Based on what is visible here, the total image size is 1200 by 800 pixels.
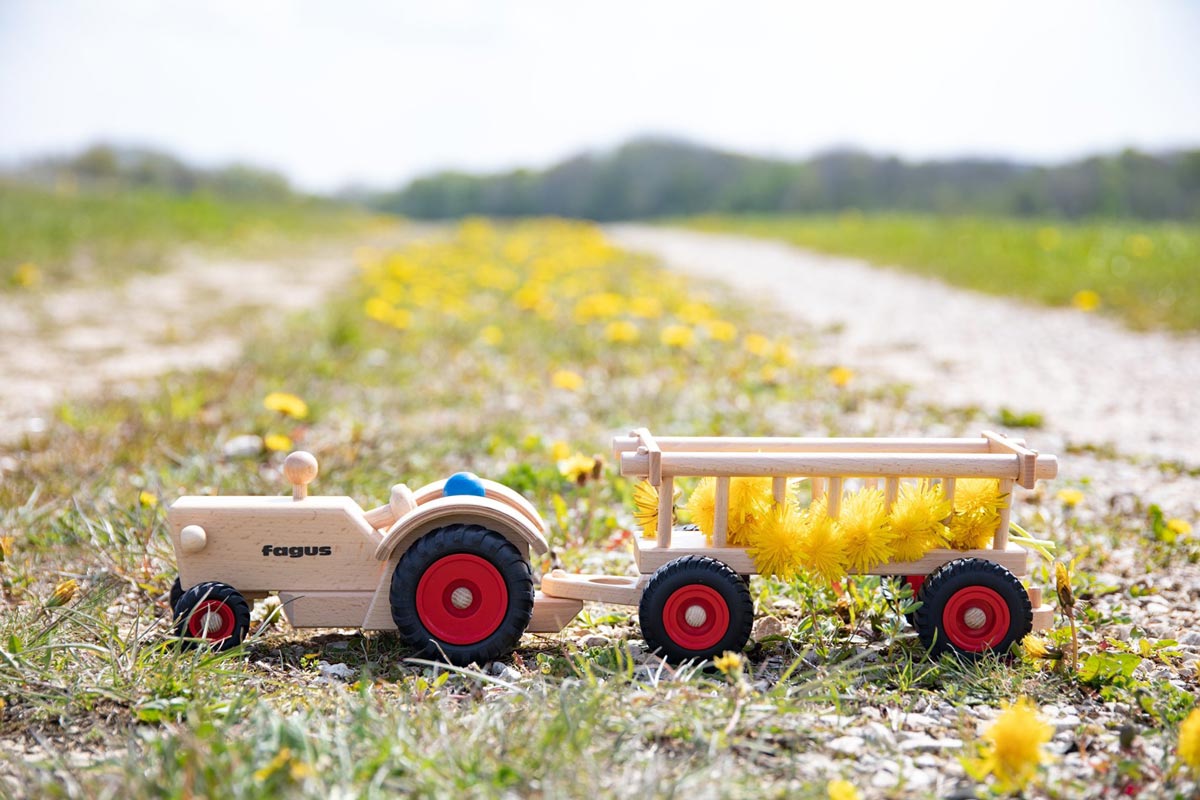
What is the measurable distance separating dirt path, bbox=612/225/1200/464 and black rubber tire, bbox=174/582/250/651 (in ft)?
12.8

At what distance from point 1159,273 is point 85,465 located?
1052 cm

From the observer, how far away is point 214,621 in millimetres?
2568

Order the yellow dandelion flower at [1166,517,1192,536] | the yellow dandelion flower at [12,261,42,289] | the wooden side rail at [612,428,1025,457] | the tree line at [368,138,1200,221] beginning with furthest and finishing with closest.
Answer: the tree line at [368,138,1200,221] → the yellow dandelion flower at [12,261,42,289] → the yellow dandelion flower at [1166,517,1192,536] → the wooden side rail at [612,428,1025,457]

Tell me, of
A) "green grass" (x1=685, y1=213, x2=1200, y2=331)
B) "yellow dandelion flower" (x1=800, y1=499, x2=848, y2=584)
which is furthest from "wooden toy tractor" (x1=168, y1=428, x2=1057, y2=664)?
"green grass" (x1=685, y1=213, x2=1200, y2=331)

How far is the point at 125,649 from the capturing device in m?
2.47

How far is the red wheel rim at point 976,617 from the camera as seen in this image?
2541 mm

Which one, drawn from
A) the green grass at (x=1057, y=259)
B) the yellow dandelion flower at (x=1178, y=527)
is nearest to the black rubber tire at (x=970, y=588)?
the yellow dandelion flower at (x=1178, y=527)

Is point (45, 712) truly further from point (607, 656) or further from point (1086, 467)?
point (1086, 467)

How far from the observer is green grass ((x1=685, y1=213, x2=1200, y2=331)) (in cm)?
971

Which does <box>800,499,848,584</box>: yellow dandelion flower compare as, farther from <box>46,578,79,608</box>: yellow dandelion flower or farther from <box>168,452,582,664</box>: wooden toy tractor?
<box>46,578,79,608</box>: yellow dandelion flower

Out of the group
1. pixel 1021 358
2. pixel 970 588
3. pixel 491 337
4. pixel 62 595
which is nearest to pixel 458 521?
pixel 62 595

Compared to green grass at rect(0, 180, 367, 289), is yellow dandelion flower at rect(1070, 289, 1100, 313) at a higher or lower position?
lower

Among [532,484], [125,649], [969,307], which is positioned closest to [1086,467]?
[532,484]

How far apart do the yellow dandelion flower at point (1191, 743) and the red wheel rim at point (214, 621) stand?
2.09m
